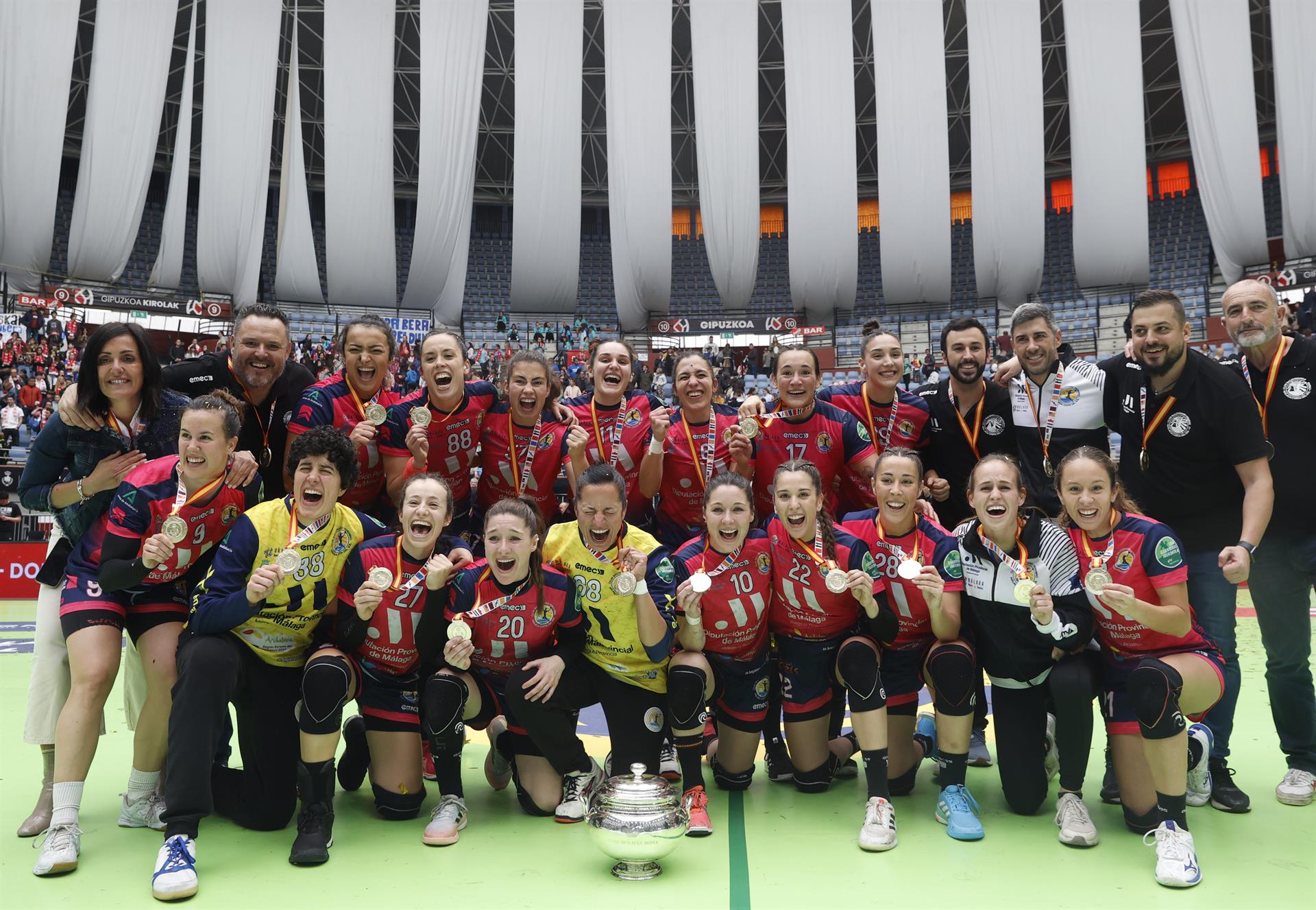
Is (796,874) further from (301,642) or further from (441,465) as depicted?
(441,465)

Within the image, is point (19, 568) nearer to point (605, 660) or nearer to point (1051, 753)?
point (605, 660)

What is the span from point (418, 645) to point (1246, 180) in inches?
1016

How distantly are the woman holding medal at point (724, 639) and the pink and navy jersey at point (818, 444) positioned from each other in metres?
0.71

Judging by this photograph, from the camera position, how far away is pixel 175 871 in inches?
140

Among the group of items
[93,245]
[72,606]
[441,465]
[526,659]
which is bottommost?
[526,659]

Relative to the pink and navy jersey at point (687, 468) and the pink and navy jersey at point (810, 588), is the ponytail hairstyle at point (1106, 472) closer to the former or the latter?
the pink and navy jersey at point (810, 588)

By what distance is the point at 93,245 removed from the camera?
23.3 metres

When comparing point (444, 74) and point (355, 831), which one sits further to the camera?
point (444, 74)

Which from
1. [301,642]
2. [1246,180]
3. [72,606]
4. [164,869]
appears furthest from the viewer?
[1246,180]

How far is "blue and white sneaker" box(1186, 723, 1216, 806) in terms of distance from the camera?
14.7 feet

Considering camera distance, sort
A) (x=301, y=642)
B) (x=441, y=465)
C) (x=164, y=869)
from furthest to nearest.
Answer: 1. (x=441, y=465)
2. (x=301, y=642)
3. (x=164, y=869)

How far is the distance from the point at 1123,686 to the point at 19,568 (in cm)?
1432

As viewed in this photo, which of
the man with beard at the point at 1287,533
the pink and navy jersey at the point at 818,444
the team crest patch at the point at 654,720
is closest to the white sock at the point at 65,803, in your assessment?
the team crest patch at the point at 654,720

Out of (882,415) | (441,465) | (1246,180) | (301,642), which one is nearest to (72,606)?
(301,642)
